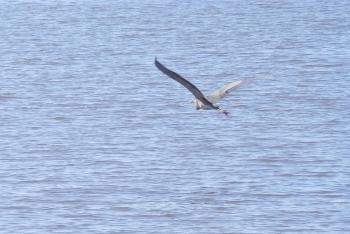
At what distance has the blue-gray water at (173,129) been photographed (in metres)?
15.5

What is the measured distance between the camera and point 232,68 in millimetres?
26234

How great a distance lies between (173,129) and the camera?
20.3 metres

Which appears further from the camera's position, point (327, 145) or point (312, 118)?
point (312, 118)

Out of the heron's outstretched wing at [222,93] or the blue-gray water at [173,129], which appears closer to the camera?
the heron's outstretched wing at [222,93]

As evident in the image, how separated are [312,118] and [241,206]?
5.68 metres

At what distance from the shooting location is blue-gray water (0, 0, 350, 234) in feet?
50.8

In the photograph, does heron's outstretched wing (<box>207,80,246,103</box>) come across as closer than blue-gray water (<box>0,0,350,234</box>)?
Yes

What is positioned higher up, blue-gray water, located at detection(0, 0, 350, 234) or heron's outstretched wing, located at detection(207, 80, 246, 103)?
heron's outstretched wing, located at detection(207, 80, 246, 103)

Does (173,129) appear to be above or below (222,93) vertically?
below

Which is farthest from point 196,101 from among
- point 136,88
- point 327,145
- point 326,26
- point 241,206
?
point 326,26

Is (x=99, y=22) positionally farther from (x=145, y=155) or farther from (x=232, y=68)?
(x=145, y=155)

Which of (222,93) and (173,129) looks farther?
(173,129)

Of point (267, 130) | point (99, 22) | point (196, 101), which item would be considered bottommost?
point (99, 22)

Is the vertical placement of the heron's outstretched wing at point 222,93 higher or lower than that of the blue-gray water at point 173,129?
higher
